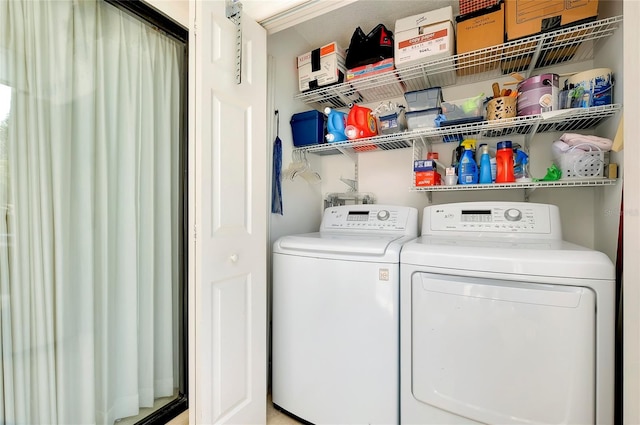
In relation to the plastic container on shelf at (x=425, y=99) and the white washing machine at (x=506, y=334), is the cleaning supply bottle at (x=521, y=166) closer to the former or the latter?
the white washing machine at (x=506, y=334)

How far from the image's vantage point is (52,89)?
3.32 ft

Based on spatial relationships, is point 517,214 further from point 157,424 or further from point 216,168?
point 157,424

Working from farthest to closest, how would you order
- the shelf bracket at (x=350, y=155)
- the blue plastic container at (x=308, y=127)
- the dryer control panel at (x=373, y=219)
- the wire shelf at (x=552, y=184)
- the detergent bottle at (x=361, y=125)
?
the shelf bracket at (x=350, y=155) → the blue plastic container at (x=308, y=127) → the detergent bottle at (x=361, y=125) → the dryer control panel at (x=373, y=219) → the wire shelf at (x=552, y=184)

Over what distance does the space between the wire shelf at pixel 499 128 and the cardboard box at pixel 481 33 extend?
397 mm

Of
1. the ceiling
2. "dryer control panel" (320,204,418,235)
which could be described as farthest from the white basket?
the ceiling

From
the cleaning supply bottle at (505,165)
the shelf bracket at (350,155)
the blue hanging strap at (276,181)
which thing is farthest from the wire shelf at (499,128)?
the blue hanging strap at (276,181)

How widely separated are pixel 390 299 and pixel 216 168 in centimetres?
100

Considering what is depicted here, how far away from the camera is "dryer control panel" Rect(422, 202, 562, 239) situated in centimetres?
145

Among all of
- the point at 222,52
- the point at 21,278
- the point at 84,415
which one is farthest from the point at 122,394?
the point at 222,52

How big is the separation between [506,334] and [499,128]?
109cm

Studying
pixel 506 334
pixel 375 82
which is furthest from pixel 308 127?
pixel 506 334

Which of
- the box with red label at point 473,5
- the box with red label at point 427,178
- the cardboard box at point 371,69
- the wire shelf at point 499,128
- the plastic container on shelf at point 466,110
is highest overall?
the box with red label at point 473,5

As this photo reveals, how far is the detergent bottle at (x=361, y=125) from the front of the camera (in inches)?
73.2

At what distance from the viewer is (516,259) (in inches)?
42.5
